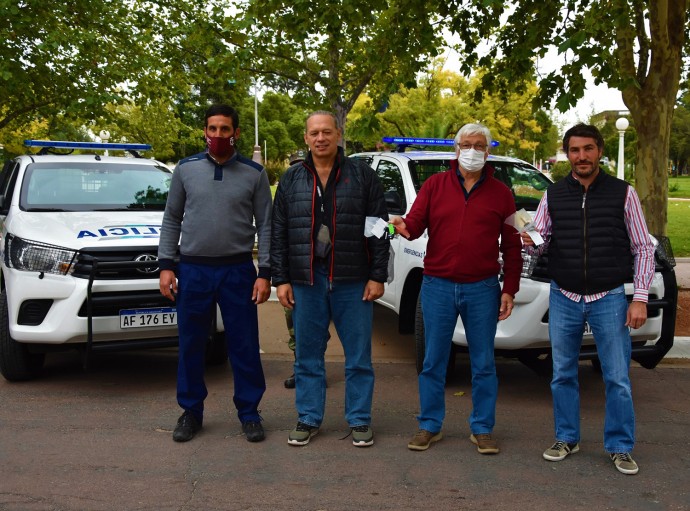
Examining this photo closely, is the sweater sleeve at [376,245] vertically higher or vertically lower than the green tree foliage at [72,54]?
lower

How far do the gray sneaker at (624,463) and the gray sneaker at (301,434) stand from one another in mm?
1706

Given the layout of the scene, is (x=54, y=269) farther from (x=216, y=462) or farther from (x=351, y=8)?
(x=351, y=8)

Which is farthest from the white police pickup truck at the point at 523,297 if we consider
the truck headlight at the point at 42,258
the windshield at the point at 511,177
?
the truck headlight at the point at 42,258

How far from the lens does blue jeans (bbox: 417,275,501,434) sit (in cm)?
431

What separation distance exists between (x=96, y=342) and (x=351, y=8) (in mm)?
4147

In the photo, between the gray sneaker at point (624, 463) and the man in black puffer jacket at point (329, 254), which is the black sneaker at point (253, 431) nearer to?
the man in black puffer jacket at point (329, 254)

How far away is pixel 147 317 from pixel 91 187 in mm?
1751

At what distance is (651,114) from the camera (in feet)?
26.2

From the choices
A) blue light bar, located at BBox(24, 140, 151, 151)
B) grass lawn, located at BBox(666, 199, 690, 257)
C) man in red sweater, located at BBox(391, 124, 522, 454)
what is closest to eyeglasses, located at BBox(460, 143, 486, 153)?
man in red sweater, located at BBox(391, 124, 522, 454)

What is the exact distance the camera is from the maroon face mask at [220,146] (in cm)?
443

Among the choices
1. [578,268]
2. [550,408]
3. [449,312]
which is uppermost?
[578,268]

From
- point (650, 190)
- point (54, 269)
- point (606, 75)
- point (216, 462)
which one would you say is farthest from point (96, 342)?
point (650, 190)

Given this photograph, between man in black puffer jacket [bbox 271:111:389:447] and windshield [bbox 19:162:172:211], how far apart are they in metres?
2.55

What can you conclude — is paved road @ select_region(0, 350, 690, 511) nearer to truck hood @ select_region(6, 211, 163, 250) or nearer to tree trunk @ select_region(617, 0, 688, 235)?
truck hood @ select_region(6, 211, 163, 250)
